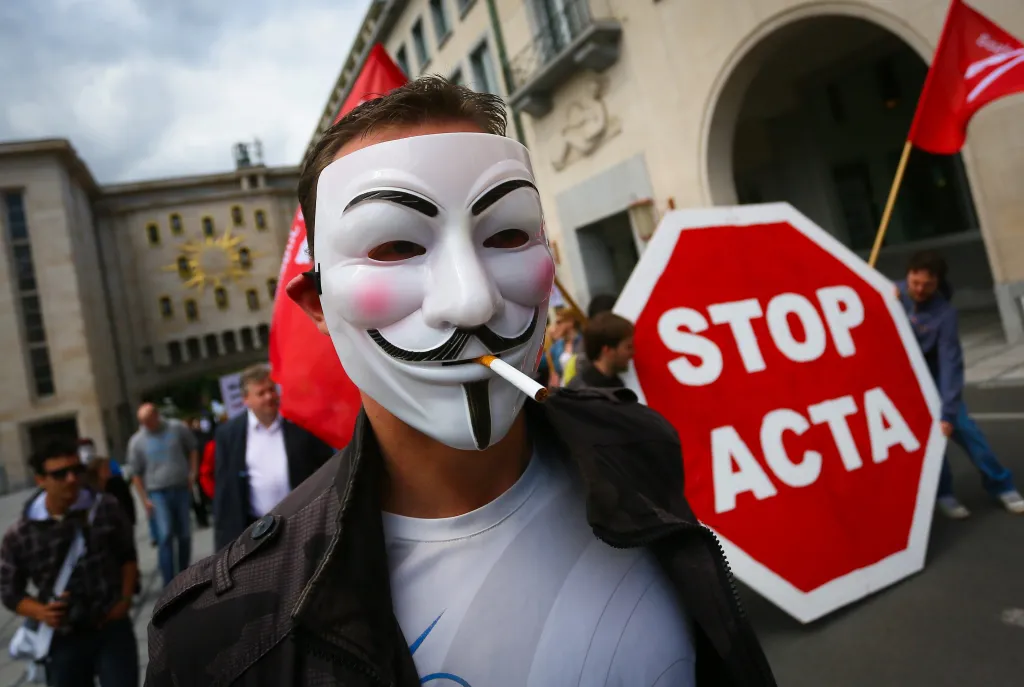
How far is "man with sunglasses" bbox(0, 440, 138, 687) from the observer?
2.71 m

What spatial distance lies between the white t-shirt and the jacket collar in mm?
61

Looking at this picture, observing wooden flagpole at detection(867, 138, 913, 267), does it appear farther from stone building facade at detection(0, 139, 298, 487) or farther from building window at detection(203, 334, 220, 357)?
building window at detection(203, 334, 220, 357)

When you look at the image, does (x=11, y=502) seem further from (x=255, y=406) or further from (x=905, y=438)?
(x=905, y=438)

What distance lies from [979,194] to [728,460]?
7.10 meters

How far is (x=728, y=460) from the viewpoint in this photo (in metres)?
2.54

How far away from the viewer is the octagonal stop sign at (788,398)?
2527 mm

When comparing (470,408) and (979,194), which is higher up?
(979,194)

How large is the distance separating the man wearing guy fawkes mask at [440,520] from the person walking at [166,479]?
5090 mm

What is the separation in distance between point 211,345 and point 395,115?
43751 mm

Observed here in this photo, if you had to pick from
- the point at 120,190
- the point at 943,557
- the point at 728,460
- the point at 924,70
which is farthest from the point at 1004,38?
the point at 120,190

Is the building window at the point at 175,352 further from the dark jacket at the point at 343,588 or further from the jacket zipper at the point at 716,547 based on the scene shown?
the jacket zipper at the point at 716,547

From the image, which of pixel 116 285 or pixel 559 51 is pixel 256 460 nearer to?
pixel 559 51

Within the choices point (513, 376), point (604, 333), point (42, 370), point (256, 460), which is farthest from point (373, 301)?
point (42, 370)

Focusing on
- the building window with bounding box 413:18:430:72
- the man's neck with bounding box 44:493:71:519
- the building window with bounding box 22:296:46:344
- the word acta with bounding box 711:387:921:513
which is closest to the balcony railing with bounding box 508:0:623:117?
the building window with bounding box 413:18:430:72
